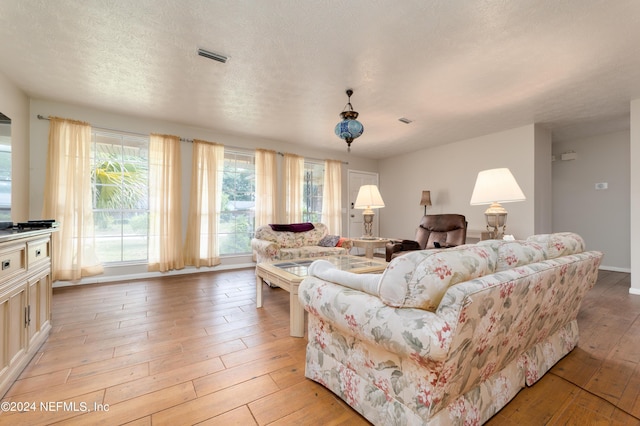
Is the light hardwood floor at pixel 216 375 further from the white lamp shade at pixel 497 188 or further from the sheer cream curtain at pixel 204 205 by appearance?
the sheer cream curtain at pixel 204 205

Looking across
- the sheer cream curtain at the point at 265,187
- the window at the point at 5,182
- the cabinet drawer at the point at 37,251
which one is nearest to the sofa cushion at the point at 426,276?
the cabinet drawer at the point at 37,251

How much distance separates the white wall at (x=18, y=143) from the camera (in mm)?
2885

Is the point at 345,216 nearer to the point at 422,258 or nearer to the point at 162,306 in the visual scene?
the point at 162,306

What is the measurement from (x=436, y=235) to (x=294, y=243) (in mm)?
2246

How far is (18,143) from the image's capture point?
10.4 ft

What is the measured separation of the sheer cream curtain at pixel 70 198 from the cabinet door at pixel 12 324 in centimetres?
231

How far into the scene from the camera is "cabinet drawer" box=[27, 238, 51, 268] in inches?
72.5

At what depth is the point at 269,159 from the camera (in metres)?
5.20

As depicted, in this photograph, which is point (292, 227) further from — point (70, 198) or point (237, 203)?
point (70, 198)

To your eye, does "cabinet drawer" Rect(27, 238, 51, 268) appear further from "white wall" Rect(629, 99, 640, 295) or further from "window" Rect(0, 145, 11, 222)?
"white wall" Rect(629, 99, 640, 295)

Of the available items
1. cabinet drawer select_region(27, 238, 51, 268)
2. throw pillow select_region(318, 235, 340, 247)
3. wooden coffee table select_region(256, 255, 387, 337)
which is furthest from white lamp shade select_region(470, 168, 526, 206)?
cabinet drawer select_region(27, 238, 51, 268)

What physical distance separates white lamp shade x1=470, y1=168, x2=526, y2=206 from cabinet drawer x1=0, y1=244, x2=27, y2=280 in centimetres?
320

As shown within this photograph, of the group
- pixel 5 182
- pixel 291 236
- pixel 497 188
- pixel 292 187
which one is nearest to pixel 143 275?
pixel 5 182

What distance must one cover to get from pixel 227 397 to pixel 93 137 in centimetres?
418
